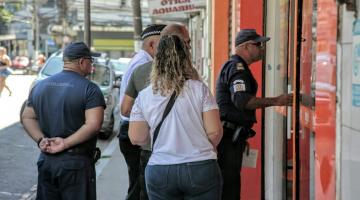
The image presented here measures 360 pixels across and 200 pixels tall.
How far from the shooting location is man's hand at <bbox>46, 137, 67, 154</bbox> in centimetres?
440

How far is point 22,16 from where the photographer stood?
6253 cm

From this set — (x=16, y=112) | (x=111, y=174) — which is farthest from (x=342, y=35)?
(x=16, y=112)

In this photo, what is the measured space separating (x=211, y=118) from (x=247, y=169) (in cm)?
276

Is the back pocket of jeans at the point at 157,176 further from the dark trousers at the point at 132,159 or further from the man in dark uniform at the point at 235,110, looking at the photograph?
the dark trousers at the point at 132,159

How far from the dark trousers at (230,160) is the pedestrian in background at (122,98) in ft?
2.64

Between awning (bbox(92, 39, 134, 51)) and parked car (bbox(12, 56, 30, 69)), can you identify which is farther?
awning (bbox(92, 39, 134, 51))

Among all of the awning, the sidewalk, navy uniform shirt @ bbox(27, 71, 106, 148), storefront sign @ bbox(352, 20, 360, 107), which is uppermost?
the awning

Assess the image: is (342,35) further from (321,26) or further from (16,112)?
(16,112)

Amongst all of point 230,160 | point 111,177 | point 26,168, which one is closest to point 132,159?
point 230,160

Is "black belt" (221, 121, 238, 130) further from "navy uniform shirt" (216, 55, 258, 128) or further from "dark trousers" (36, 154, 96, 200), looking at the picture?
"dark trousers" (36, 154, 96, 200)

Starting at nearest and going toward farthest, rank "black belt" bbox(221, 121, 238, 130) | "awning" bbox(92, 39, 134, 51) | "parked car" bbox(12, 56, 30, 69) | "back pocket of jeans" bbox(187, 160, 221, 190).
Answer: "back pocket of jeans" bbox(187, 160, 221, 190) → "black belt" bbox(221, 121, 238, 130) → "parked car" bbox(12, 56, 30, 69) → "awning" bbox(92, 39, 134, 51)

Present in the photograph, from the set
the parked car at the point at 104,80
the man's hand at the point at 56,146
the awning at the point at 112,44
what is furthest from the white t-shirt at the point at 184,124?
the awning at the point at 112,44

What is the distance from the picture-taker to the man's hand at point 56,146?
4.40 meters

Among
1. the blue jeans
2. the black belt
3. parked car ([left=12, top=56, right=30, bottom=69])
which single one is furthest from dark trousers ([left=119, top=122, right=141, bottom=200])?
parked car ([left=12, top=56, right=30, bottom=69])
